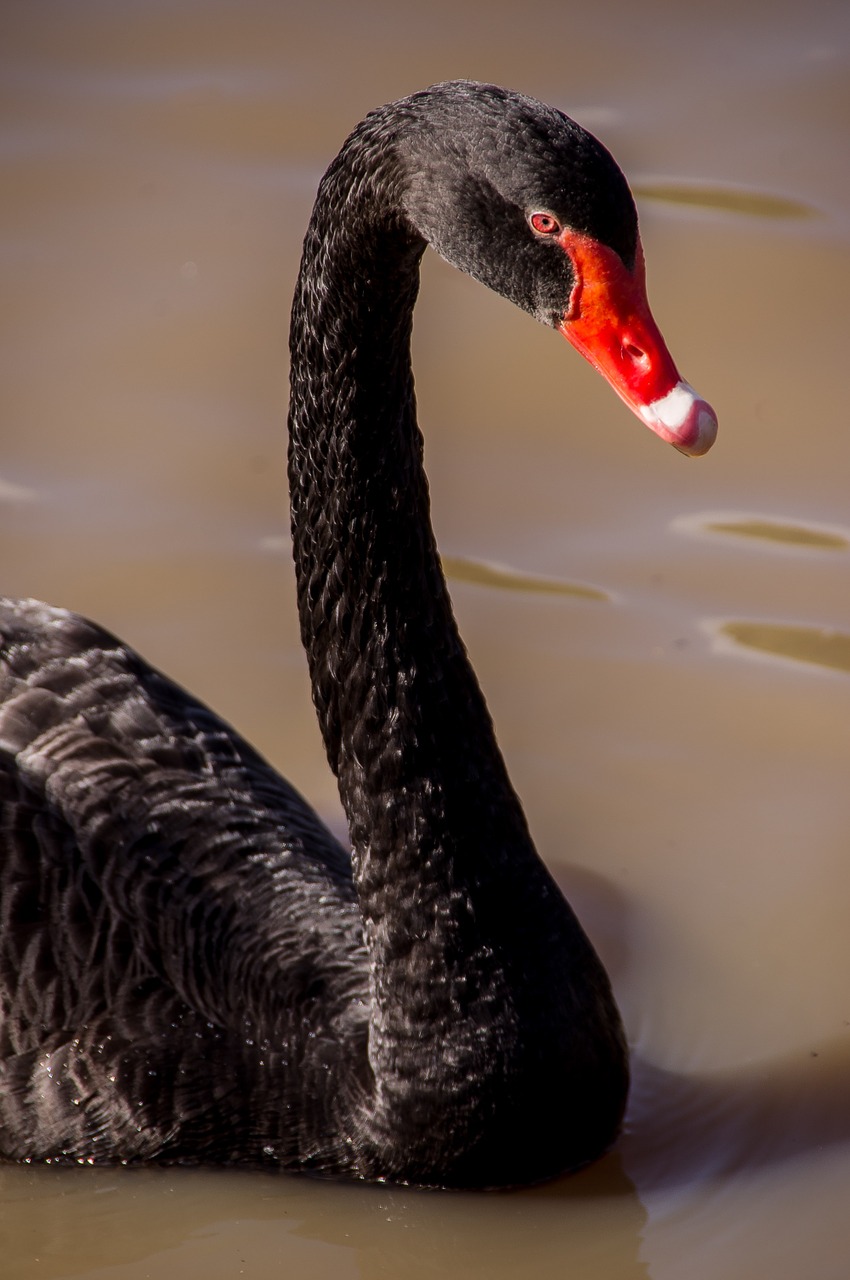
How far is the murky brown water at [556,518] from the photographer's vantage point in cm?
295

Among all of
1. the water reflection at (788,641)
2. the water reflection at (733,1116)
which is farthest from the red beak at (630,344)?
the water reflection at (788,641)

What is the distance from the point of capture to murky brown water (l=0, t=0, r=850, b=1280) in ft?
9.69

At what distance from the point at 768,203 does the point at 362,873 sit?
12.1 ft

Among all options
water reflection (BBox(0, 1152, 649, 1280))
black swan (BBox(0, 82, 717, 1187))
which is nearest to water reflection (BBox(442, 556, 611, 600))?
black swan (BBox(0, 82, 717, 1187))

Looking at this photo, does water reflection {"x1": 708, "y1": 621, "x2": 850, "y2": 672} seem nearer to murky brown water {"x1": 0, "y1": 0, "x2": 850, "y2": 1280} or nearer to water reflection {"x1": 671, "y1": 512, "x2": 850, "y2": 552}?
murky brown water {"x1": 0, "y1": 0, "x2": 850, "y2": 1280}

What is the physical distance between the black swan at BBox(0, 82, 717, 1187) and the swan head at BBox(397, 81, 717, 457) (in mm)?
147

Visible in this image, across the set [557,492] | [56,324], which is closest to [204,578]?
[557,492]

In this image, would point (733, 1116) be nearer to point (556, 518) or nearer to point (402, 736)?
point (402, 736)

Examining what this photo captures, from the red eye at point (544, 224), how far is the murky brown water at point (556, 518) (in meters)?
1.58

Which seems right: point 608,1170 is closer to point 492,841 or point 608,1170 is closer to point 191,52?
point 492,841

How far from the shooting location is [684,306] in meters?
5.44

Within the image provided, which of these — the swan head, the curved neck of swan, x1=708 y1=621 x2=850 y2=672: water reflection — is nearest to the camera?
the swan head

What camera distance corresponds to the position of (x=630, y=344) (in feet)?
7.63

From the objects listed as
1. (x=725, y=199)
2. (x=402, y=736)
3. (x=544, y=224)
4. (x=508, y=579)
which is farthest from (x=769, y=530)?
(x=544, y=224)
